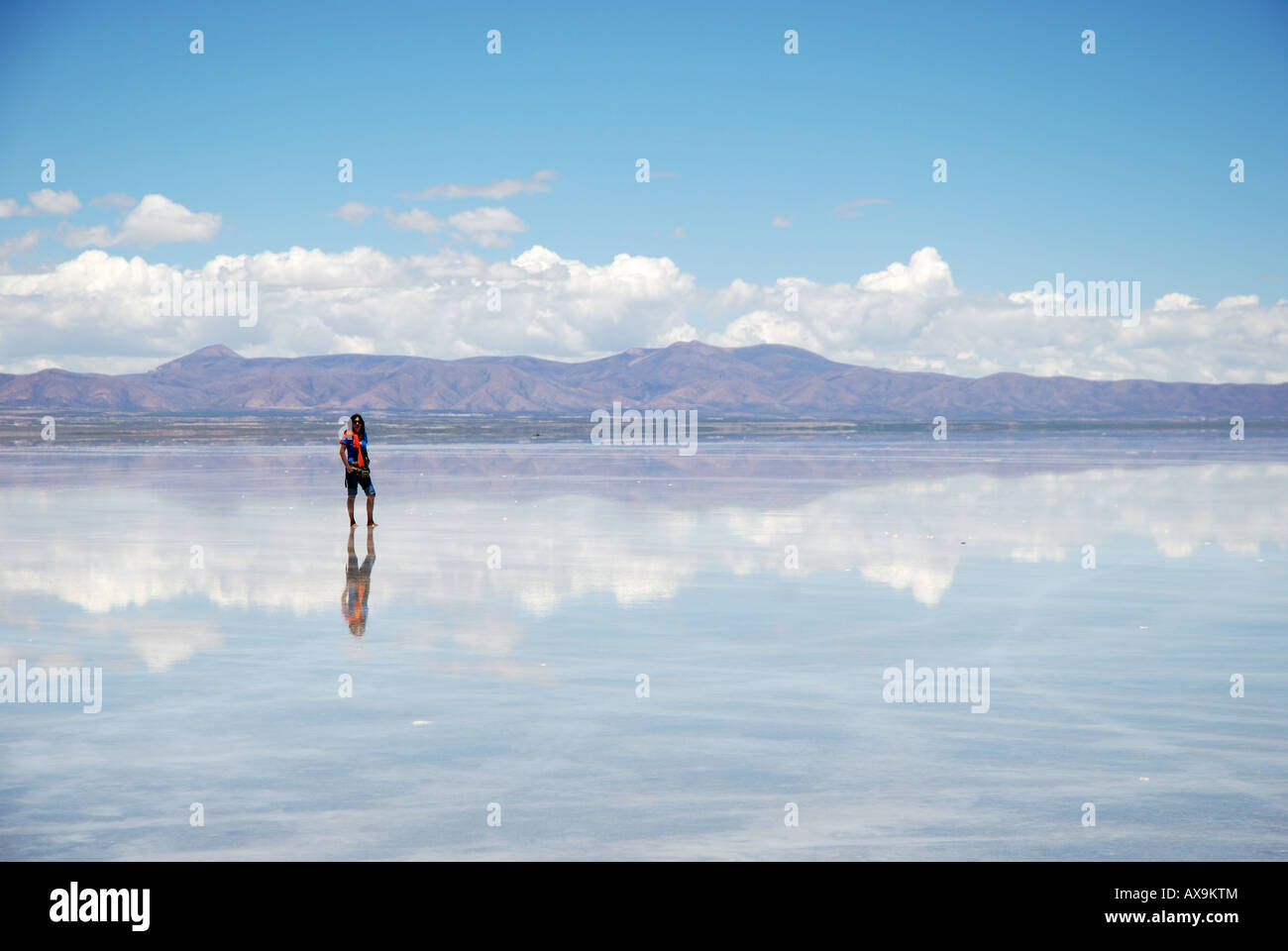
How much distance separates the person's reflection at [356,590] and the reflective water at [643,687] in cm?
7

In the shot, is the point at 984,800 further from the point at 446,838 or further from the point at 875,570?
the point at 875,570

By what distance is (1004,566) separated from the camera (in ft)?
55.5

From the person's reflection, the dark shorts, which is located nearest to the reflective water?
the person's reflection

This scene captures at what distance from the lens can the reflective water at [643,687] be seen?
265 inches

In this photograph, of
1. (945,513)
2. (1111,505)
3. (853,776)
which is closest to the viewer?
(853,776)

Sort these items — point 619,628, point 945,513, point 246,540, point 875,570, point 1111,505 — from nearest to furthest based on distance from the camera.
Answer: point 619,628
point 875,570
point 246,540
point 945,513
point 1111,505

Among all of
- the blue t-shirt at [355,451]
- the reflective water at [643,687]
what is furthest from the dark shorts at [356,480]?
the reflective water at [643,687]

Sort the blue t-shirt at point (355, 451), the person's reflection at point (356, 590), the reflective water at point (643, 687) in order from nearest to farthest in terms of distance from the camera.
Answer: the reflective water at point (643, 687), the person's reflection at point (356, 590), the blue t-shirt at point (355, 451)

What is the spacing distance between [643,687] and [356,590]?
5.70 metres

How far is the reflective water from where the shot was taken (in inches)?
265

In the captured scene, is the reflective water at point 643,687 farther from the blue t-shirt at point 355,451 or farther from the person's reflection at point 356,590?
the blue t-shirt at point 355,451

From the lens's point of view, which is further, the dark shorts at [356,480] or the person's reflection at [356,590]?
the dark shorts at [356,480]
